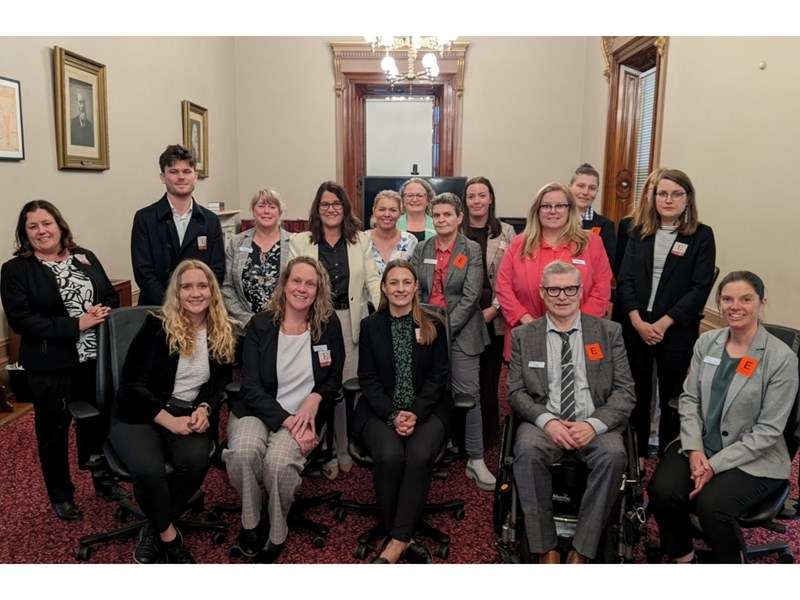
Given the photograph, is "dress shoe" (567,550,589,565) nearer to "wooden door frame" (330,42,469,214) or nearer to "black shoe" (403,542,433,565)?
"black shoe" (403,542,433,565)

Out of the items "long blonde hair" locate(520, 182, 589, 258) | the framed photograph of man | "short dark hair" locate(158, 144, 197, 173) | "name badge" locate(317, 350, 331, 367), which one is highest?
the framed photograph of man

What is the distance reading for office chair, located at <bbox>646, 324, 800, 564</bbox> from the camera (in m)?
2.13

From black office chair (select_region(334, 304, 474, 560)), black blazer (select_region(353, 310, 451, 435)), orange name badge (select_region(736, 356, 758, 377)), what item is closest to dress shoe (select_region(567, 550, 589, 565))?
black office chair (select_region(334, 304, 474, 560))

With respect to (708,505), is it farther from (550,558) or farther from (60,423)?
(60,423)

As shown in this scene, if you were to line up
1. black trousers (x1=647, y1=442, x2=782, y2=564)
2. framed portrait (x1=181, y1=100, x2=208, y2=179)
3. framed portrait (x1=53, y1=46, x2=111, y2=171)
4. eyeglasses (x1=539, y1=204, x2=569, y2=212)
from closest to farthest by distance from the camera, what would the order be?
black trousers (x1=647, y1=442, x2=782, y2=564)
eyeglasses (x1=539, y1=204, x2=569, y2=212)
framed portrait (x1=53, y1=46, x2=111, y2=171)
framed portrait (x1=181, y1=100, x2=208, y2=179)

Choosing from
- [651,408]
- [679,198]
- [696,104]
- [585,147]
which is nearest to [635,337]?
[651,408]

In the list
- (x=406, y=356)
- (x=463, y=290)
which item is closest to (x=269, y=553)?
(x=406, y=356)

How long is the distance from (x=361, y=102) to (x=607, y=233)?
548 centimetres

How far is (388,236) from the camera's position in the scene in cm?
333

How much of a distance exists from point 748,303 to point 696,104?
322cm

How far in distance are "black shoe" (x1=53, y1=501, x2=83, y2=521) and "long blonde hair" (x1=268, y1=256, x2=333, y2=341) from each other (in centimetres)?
125

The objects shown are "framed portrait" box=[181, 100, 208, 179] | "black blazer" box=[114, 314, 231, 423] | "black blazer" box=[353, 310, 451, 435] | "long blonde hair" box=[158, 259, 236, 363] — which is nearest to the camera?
"black blazer" box=[114, 314, 231, 423]

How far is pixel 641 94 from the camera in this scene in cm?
648

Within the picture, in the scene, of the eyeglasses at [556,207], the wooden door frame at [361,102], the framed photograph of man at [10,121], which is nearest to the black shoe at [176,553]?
the eyeglasses at [556,207]
